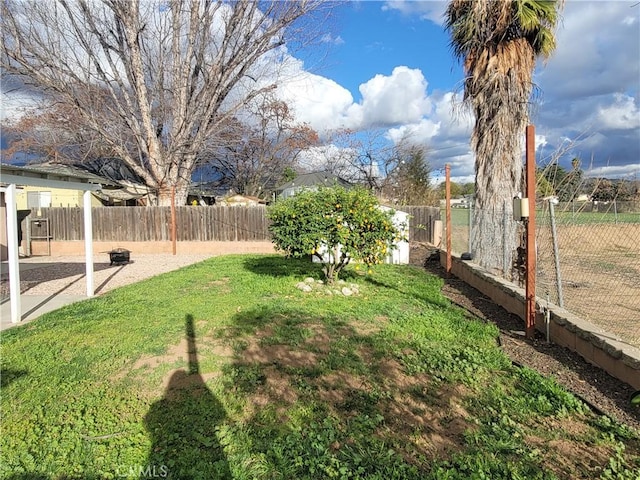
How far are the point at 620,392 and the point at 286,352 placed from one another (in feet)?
9.63

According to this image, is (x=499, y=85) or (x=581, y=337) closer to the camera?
(x=581, y=337)

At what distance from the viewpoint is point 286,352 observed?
4.09 meters

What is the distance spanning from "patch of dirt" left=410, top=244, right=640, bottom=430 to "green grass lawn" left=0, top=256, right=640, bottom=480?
200 millimetres

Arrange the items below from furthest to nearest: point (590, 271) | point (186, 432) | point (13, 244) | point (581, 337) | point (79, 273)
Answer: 1. point (79, 273)
2. point (590, 271)
3. point (13, 244)
4. point (581, 337)
5. point (186, 432)

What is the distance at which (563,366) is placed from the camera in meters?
3.74

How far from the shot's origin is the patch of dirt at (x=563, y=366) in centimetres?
295

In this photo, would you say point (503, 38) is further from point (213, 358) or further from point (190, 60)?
point (190, 60)

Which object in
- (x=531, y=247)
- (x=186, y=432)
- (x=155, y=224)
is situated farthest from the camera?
(x=155, y=224)

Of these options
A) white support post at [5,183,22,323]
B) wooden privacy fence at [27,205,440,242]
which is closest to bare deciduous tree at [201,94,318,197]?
wooden privacy fence at [27,205,440,242]

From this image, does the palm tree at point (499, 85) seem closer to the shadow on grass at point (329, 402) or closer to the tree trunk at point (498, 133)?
the tree trunk at point (498, 133)

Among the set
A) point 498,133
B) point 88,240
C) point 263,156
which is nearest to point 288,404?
point 88,240

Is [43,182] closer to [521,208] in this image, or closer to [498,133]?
[521,208]

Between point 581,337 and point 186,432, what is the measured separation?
3.75 m

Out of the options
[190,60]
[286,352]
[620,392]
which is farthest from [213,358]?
[190,60]
